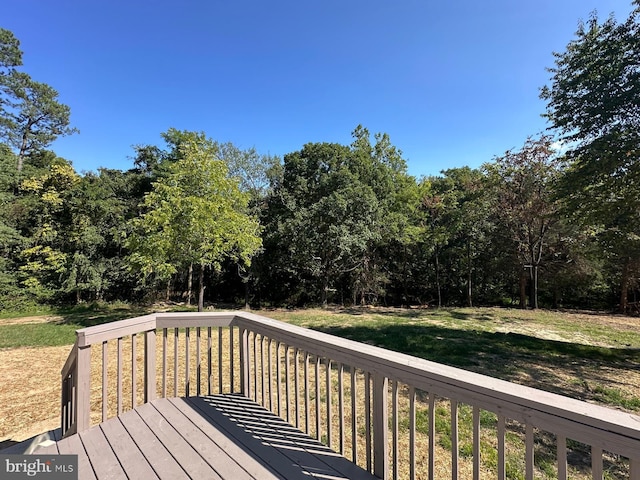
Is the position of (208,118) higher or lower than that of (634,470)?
higher

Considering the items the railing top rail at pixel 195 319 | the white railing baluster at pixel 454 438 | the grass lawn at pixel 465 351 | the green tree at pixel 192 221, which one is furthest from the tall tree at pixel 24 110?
the white railing baluster at pixel 454 438

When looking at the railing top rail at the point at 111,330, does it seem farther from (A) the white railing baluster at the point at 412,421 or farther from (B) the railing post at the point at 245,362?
(A) the white railing baluster at the point at 412,421

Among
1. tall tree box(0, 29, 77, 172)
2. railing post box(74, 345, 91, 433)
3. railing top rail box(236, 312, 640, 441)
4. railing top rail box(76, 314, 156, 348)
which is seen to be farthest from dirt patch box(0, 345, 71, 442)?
tall tree box(0, 29, 77, 172)

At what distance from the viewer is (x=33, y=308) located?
12.1m

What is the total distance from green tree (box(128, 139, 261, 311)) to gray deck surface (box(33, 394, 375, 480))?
19.3ft

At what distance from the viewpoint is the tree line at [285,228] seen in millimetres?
8789

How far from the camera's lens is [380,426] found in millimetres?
1667

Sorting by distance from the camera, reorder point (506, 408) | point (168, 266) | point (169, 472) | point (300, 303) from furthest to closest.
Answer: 1. point (300, 303)
2. point (168, 266)
3. point (169, 472)
4. point (506, 408)

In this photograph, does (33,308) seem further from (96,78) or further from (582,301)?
(582,301)

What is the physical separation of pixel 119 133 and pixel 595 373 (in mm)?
16974

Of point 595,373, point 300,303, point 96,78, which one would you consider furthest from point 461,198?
point 96,78

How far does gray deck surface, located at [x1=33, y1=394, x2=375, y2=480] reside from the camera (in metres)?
1.80

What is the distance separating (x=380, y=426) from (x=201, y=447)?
3.94 ft

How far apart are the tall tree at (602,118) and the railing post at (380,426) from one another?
648 cm
